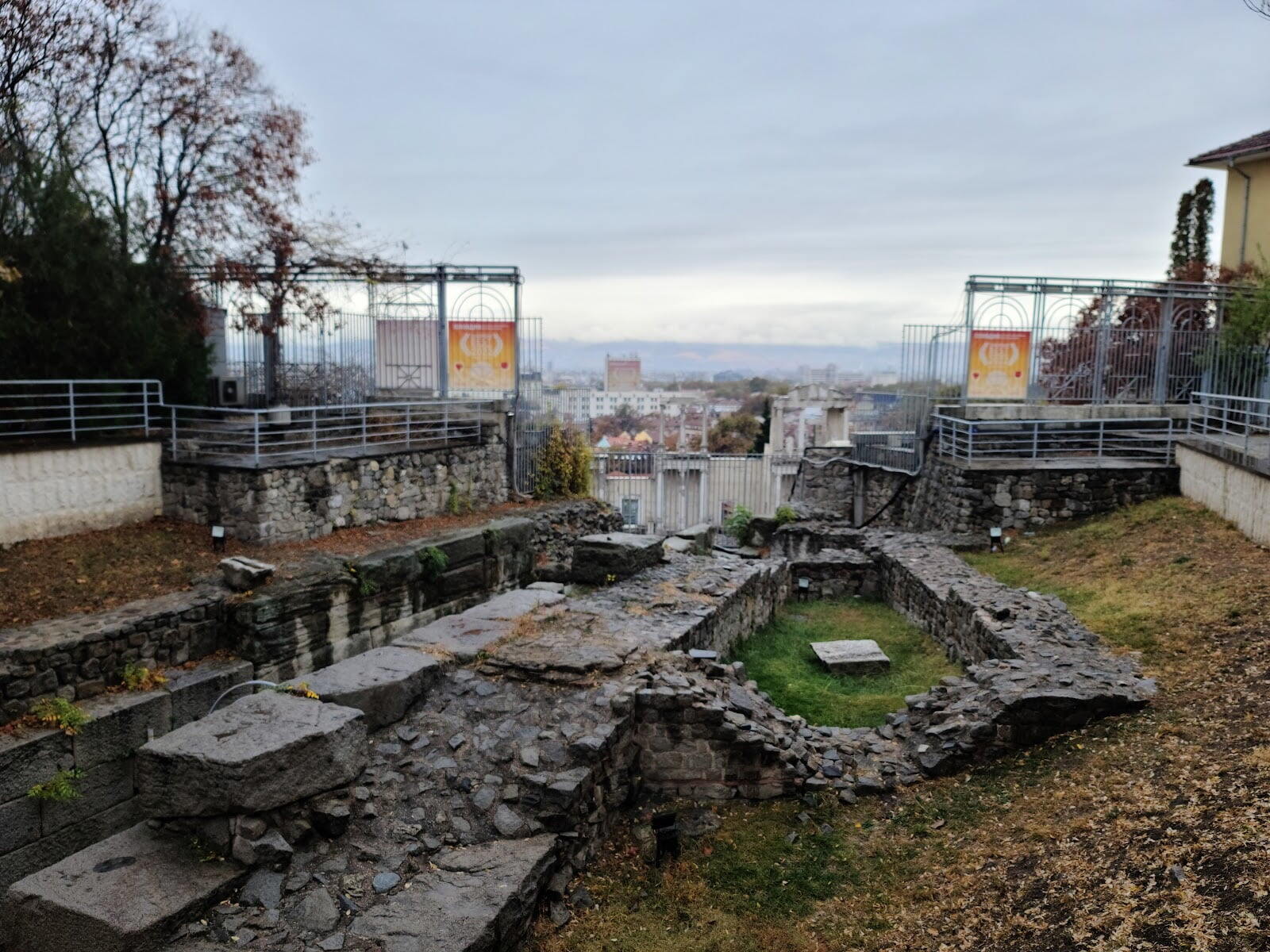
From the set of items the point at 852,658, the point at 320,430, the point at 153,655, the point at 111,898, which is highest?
the point at 320,430

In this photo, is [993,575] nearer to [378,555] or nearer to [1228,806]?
[1228,806]

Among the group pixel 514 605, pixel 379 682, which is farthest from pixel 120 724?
pixel 514 605

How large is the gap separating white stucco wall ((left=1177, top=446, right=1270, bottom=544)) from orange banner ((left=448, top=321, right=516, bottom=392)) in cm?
1258

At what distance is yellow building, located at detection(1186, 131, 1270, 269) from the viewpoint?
2247cm

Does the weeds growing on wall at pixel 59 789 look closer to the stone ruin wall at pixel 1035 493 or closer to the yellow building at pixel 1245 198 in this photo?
the stone ruin wall at pixel 1035 493

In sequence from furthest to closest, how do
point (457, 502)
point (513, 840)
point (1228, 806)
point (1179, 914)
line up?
1. point (457, 502)
2. point (513, 840)
3. point (1228, 806)
4. point (1179, 914)

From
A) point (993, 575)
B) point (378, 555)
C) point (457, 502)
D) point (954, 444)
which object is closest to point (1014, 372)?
point (954, 444)

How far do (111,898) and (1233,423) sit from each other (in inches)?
639

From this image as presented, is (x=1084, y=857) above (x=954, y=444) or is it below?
below

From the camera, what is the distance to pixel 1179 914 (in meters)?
4.39

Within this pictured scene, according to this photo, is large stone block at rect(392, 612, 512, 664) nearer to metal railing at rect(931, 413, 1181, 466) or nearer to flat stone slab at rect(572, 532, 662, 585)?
flat stone slab at rect(572, 532, 662, 585)

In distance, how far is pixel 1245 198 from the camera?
2314cm

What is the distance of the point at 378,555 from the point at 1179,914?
1045cm

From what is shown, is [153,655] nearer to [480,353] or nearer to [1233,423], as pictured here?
[480,353]
